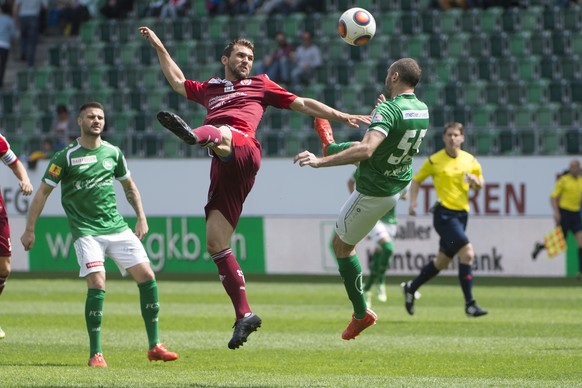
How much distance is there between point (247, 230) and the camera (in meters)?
24.2

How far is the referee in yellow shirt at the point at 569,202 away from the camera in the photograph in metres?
22.2

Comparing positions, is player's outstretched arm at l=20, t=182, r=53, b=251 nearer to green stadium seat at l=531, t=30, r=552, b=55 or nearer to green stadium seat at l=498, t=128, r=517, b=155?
green stadium seat at l=498, t=128, r=517, b=155

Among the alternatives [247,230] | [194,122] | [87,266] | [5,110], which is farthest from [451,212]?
[5,110]

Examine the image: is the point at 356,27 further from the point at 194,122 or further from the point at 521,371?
the point at 194,122

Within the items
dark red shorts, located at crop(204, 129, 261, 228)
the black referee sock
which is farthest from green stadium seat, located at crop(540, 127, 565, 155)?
dark red shorts, located at crop(204, 129, 261, 228)

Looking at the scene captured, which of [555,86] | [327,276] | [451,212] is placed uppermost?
[555,86]

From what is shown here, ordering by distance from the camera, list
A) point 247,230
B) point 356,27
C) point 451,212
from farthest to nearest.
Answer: point 247,230, point 451,212, point 356,27

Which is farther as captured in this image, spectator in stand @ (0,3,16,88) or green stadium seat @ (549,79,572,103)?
spectator in stand @ (0,3,16,88)

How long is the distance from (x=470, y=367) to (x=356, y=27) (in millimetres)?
3158

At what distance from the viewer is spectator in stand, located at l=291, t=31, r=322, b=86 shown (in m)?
26.7

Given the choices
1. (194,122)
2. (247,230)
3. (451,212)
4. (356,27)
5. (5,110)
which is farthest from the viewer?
(5,110)

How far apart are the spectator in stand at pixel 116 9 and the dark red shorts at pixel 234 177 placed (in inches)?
836

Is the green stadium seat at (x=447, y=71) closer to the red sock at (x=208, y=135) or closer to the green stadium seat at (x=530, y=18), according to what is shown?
the green stadium seat at (x=530, y=18)

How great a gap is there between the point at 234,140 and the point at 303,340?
4318 mm
